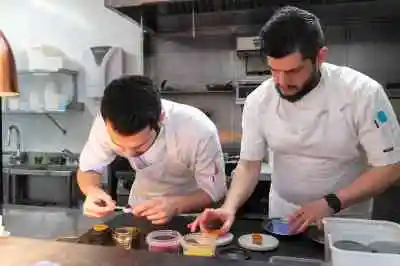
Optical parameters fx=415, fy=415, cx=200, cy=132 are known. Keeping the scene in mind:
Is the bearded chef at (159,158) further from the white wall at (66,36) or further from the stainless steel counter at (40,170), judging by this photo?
the white wall at (66,36)

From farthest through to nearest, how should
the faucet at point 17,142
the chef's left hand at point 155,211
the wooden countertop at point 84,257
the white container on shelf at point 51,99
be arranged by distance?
1. the faucet at point 17,142
2. the white container on shelf at point 51,99
3. the chef's left hand at point 155,211
4. the wooden countertop at point 84,257

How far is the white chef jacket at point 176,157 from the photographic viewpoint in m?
1.85

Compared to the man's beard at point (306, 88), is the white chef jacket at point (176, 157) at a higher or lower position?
lower

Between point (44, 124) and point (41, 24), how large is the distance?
1.05 m

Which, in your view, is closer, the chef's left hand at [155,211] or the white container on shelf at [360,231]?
the white container on shelf at [360,231]

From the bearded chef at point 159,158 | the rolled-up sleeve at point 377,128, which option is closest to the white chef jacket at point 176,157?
the bearded chef at point 159,158

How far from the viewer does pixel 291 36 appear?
1.47 m

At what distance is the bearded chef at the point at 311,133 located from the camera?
4.93 feet

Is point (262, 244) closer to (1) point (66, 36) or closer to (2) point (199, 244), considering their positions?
(2) point (199, 244)

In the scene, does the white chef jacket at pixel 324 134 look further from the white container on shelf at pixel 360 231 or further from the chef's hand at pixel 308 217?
the white container on shelf at pixel 360 231

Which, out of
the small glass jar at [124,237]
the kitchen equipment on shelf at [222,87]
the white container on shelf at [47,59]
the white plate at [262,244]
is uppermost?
the white container on shelf at [47,59]

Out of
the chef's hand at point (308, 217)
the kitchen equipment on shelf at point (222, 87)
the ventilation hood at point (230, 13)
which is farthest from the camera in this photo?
the kitchen equipment on shelf at point (222, 87)

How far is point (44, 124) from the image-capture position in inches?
171

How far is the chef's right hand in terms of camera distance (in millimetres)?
1710
